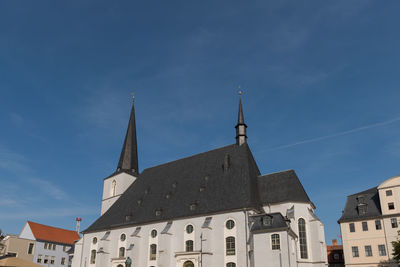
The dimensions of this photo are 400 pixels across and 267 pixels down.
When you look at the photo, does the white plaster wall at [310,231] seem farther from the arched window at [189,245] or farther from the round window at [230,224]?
the arched window at [189,245]

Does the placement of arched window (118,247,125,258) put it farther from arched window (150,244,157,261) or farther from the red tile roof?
the red tile roof

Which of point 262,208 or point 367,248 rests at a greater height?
point 262,208

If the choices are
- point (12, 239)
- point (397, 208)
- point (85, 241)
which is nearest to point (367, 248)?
point (397, 208)

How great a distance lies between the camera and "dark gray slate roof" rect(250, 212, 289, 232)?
29766 millimetres

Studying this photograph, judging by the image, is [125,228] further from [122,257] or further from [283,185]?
[283,185]

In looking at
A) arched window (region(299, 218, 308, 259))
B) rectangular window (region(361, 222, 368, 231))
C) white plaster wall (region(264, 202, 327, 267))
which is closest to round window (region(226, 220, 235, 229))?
white plaster wall (region(264, 202, 327, 267))

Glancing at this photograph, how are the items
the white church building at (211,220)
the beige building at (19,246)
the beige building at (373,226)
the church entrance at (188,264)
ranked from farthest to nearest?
the beige building at (19,246) < the beige building at (373,226) < the church entrance at (188,264) < the white church building at (211,220)

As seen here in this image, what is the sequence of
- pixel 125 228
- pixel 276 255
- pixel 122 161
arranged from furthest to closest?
pixel 122 161, pixel 125 228, pixel 276 255

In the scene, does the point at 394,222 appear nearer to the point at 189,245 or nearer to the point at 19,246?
the point at 189,245

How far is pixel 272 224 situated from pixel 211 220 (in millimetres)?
6473

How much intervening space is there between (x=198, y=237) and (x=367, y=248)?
813 inches

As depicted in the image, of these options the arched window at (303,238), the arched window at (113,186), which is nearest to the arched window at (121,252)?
the arched window at (113,186)

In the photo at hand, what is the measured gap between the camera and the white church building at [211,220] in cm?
3102

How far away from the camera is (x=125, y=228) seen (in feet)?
134
